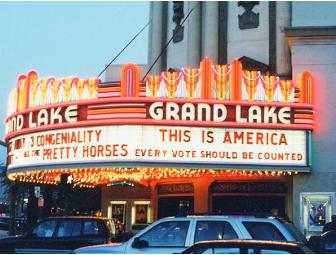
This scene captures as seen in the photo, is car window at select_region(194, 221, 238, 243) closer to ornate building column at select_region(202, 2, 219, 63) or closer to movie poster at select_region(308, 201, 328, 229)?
movie poster at select_region(308, 201, 328, 229)

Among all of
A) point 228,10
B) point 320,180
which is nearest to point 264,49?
point 228,10

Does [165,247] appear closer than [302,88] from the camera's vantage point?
Yes

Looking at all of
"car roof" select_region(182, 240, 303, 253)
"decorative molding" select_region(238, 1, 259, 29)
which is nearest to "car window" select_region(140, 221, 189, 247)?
"car roof" select_region(182, 240, 303, 253)

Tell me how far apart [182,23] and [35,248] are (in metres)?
17.2

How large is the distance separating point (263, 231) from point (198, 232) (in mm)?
1084

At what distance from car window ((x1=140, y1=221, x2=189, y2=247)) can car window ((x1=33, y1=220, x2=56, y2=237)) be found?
4695mm

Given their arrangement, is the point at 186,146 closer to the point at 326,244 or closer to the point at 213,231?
the point at 326,244

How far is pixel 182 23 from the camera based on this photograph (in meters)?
30.1

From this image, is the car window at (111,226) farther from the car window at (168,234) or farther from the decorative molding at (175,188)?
the decorative molding at (175,188)

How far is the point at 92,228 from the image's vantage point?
15336mm

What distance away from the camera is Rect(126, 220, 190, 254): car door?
1098 cm

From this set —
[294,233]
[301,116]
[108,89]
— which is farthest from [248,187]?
[294,233]

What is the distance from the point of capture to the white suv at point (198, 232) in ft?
36.0

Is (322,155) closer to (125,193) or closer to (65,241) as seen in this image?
(65,241)
